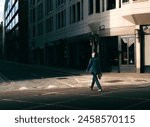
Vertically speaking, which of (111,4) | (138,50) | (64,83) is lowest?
(64,83)

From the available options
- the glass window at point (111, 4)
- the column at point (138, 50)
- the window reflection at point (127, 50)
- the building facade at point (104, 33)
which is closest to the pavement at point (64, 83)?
the column at point (138, 50)

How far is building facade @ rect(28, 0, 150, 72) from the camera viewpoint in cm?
3170

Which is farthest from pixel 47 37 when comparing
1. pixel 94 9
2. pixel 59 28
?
pixel 94 9

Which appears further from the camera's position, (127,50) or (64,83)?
(127,50)

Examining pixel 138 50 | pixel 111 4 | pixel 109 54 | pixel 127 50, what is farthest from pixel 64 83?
pixel 111 4

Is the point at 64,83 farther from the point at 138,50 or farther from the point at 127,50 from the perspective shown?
the point at 127,50

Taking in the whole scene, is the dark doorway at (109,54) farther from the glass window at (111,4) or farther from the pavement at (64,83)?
the pavement at (64,83)

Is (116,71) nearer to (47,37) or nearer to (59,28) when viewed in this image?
(59,28)

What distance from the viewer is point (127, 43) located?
3322 centimetres

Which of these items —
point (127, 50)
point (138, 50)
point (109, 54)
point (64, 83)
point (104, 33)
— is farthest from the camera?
point (109, 54)

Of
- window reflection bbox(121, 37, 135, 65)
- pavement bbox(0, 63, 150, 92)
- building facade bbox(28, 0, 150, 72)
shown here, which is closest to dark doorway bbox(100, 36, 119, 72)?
building facade bbox(28, 0, 150, 72)

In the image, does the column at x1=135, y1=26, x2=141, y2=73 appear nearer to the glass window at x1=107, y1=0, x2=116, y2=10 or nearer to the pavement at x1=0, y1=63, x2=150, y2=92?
the glass window at x1=107, y1=0, x2=116, y2=10

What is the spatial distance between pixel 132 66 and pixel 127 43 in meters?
2.20

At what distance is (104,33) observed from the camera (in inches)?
1400
